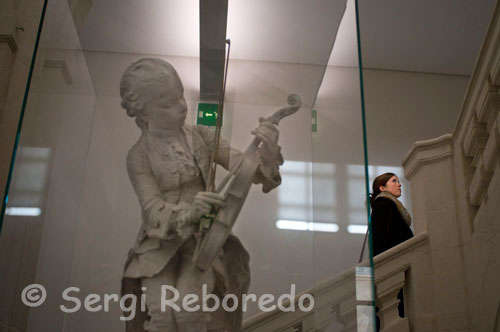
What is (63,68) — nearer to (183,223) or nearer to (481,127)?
(183,223)

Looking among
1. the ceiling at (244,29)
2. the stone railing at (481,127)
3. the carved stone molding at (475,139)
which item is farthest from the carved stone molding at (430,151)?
the ceiling at (244,29)

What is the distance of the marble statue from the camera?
6.60 ft

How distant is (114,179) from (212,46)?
0.60m

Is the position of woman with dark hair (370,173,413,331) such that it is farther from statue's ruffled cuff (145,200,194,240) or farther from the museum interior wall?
statue's ruffled cuff (145,200,194,240)

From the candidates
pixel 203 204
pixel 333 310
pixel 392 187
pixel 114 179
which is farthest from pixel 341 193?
pixel 392 187

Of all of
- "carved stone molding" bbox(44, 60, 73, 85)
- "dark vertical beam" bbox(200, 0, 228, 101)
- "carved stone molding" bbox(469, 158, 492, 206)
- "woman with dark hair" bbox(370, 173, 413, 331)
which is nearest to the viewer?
"dark vertical beam" bbox(200, 0, 228, 101)

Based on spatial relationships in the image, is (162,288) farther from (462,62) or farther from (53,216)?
(462,62)

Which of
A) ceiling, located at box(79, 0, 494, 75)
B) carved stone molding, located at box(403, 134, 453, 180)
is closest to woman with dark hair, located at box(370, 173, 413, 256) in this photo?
carved stone molding, located at box(403, 134, 453, 180)

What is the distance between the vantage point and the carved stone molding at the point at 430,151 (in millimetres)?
4848

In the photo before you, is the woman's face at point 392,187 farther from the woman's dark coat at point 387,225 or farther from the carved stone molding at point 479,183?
the carved stone molding at point 479,183

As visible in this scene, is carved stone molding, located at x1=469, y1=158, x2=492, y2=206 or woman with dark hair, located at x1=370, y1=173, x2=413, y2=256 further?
woman with dark hair, located at x1=370, y1=173, x2=413, y2=256

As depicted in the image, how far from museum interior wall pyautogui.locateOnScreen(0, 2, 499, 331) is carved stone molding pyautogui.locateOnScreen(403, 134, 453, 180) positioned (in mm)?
2759

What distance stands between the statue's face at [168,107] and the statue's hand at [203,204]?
1.14 feet

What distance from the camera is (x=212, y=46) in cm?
224
